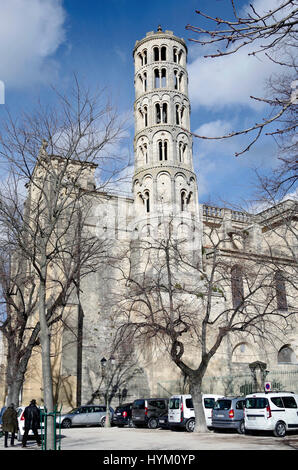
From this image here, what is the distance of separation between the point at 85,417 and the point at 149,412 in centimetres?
457

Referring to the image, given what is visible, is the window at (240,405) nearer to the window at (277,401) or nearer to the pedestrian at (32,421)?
the window at (277,401)

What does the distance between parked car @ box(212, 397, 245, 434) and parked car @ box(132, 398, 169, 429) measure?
4250 mm

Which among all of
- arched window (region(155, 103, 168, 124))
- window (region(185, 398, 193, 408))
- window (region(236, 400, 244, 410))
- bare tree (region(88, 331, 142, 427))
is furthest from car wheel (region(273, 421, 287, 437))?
arched window (region(155, 103, 168, 124))

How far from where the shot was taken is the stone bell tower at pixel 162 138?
3650 cm

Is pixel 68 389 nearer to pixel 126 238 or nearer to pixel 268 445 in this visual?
pixel 126 238

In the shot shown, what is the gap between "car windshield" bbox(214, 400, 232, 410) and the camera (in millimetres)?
19959

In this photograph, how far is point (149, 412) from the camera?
23734mm

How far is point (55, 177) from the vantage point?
14.3 metres

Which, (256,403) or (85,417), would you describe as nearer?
(256,403)

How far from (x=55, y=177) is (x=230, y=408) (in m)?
12.2


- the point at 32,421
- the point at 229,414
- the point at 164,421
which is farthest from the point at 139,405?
the point at 32,421

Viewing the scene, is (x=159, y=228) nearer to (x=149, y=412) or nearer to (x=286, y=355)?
(x=149, y=412)

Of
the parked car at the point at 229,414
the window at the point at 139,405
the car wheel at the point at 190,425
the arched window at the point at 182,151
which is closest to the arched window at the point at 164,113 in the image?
the arched window at the point at 182,151
